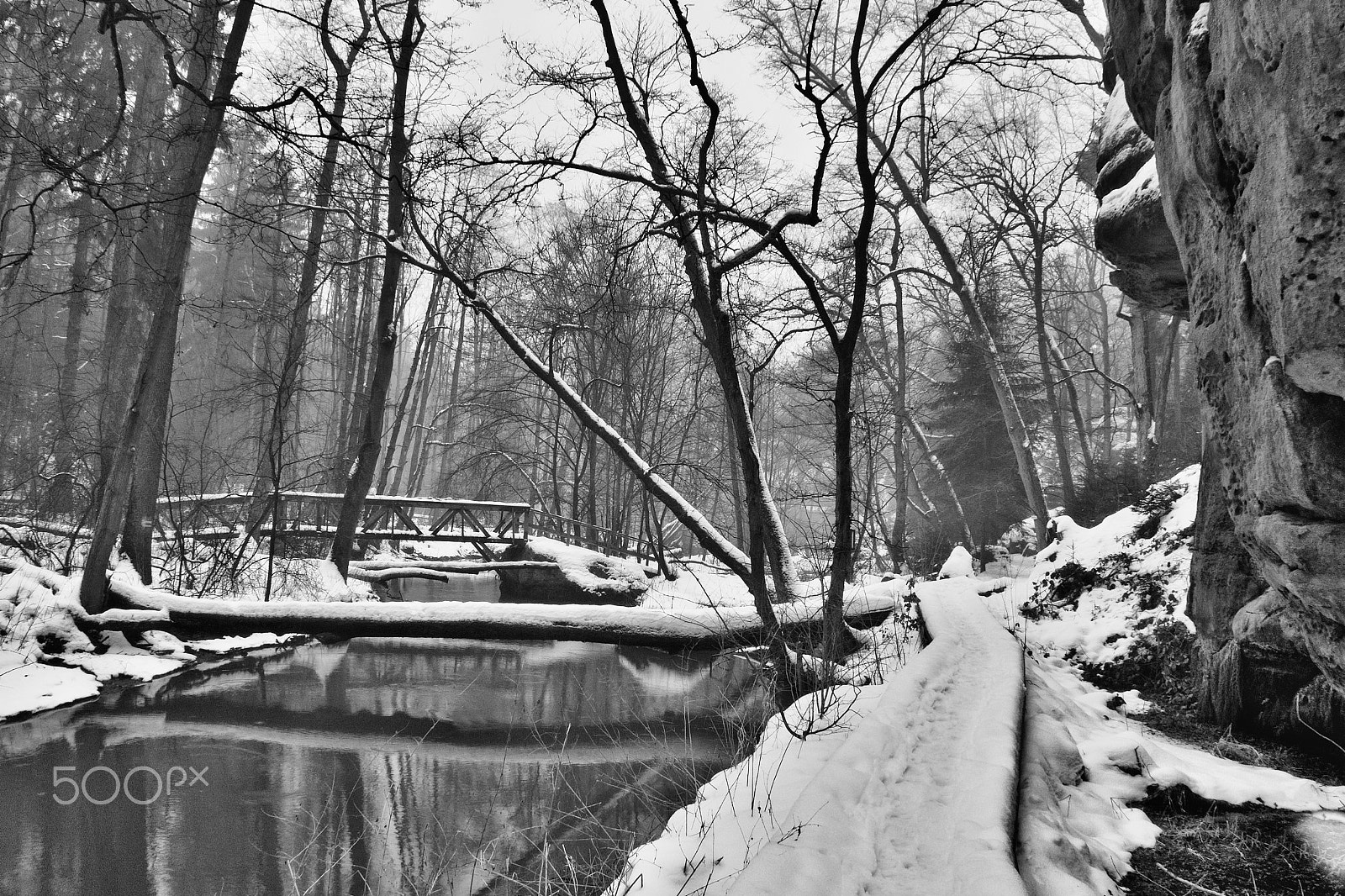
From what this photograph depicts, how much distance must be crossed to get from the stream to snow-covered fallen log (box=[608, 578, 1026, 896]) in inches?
17.9

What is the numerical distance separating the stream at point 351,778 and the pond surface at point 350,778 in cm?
2

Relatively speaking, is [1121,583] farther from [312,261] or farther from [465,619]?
[312,261]

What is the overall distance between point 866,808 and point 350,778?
3.66 m

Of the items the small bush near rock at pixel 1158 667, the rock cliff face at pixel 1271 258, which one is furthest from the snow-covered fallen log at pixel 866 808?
the small bush near rock at pixel 1158 667

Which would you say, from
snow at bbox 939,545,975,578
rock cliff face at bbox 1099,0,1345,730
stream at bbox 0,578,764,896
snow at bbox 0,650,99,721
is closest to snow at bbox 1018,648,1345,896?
rock cliff face at bbox 1099,0,1345,730

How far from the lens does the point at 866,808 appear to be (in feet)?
8.88

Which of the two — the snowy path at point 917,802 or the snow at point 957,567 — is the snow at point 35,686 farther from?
the snow at point 957,567

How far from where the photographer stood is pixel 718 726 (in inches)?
237

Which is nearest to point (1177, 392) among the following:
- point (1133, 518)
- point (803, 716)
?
point (1133, 518)

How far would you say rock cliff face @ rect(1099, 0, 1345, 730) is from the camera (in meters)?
1.99

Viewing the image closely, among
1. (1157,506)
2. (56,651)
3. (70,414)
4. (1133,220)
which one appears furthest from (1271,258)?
(70,414)

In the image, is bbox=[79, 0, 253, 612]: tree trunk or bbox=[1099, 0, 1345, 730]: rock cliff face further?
bbox=[79, 0, 253, 612]: tree trunk

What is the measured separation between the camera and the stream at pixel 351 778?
3625mm

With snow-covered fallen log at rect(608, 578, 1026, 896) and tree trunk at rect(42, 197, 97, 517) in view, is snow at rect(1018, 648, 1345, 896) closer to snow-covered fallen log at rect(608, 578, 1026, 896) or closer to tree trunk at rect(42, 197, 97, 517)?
snow-covered fallen log at rect(608, 578, 1026, 896)
